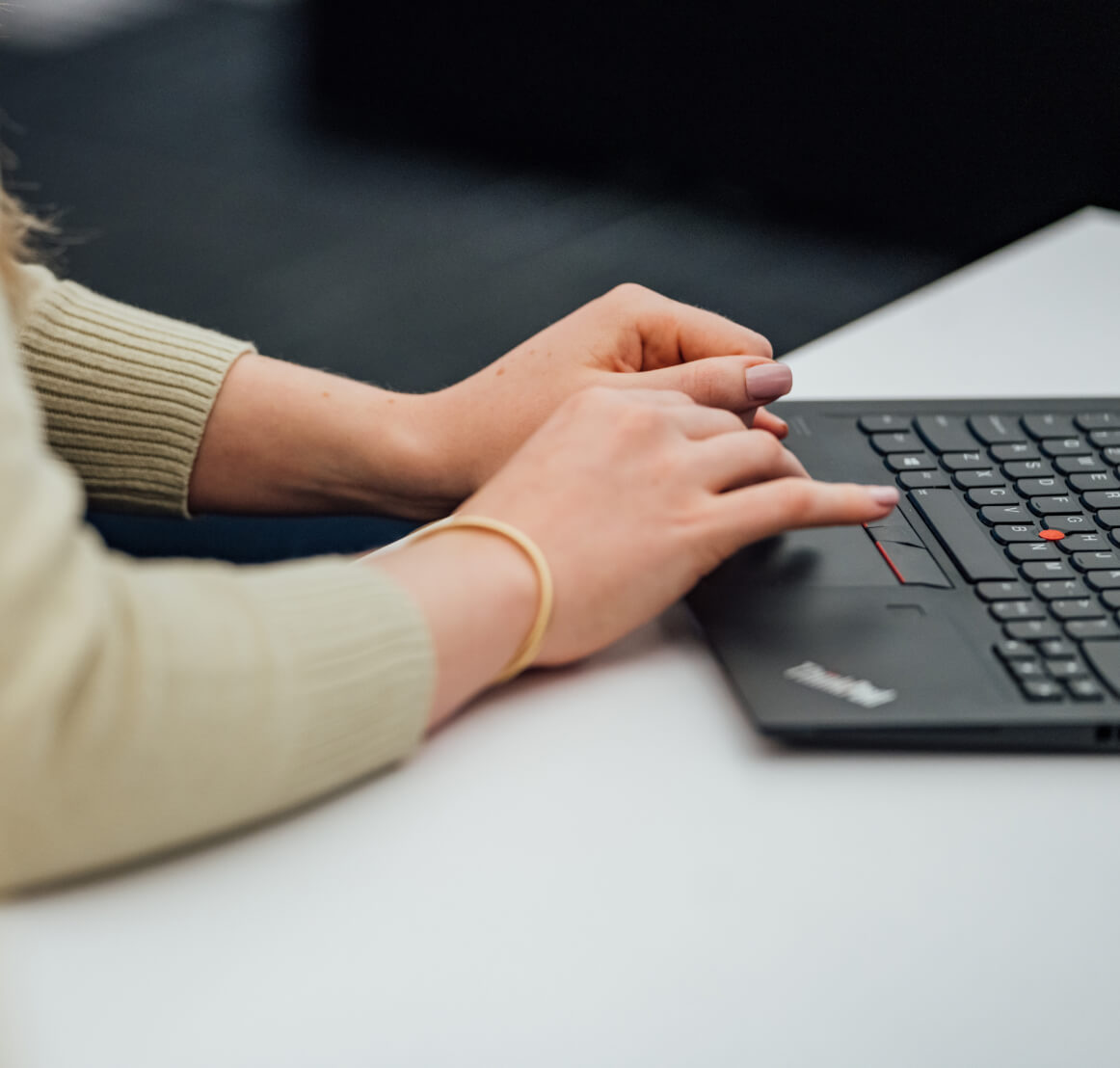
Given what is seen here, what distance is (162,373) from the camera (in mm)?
694

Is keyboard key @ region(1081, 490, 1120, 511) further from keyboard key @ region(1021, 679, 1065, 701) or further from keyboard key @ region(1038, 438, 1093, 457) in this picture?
keyboard key @ region(1021, 679, 1065, 701)

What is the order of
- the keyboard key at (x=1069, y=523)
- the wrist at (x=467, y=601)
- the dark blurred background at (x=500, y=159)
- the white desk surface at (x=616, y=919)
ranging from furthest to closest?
the dark blurred background at (x=500, y=159)
the keyboard key at (x=1069, y=523)
the wrist at (x=467, y=601)
the white desk surface at (x=616, y=919)

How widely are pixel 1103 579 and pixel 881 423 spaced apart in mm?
162

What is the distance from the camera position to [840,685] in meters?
0.46

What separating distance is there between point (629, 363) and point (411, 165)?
2.48 metres

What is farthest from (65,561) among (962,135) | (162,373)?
(962,135)

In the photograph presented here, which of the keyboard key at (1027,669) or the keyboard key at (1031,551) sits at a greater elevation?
the keyboard key at (1031,551)

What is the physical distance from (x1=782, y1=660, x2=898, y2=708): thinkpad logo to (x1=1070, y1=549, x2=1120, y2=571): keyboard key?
0.13 m

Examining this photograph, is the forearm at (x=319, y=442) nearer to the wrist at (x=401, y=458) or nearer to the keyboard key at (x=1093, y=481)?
the wrist at (x=401, y=458)

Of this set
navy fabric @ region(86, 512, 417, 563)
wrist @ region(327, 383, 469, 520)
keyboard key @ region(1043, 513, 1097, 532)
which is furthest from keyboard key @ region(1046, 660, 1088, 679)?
navy fabric @ region(86, 512, 417, 563)

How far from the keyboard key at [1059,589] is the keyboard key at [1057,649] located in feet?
0.10

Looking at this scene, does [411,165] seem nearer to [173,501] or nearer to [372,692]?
[173,501]

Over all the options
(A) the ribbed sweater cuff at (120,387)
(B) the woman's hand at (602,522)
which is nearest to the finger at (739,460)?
(B) the woman's hand at (602,522)

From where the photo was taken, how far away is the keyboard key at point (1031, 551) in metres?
0.53
